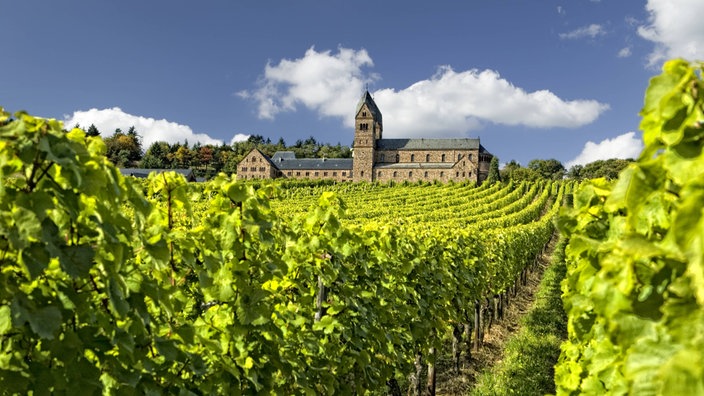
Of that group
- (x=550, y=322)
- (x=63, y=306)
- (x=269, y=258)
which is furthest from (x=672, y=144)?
(x=550, y=322)

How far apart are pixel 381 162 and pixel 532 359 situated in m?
78.9

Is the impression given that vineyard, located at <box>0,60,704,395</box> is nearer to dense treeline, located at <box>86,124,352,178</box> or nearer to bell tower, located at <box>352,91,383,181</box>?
bell tower, located at <box>352,91,383,181</box>

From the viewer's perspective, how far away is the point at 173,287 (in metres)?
2.70

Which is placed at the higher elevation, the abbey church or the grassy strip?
the abbey church

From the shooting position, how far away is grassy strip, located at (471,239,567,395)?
8906 millimetres

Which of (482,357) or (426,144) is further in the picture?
(426,144)

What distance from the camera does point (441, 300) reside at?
8.69 meters

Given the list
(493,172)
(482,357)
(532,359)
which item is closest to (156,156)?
(493,172)

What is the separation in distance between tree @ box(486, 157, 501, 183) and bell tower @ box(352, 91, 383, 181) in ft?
66.2

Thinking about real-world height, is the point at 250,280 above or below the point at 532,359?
above

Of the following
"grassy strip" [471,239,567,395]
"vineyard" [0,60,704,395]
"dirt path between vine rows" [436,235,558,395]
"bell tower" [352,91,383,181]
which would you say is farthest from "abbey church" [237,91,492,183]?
"vineyard" [0,60,704,395]

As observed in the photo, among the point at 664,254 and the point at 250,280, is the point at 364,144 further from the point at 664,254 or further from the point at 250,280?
the point at 664,254

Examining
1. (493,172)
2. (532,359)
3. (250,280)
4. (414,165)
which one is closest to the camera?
(250,280)

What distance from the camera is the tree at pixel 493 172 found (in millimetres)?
86062
